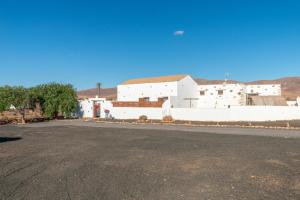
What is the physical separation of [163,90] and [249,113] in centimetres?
2060

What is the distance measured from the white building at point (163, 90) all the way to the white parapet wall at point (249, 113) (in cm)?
1017

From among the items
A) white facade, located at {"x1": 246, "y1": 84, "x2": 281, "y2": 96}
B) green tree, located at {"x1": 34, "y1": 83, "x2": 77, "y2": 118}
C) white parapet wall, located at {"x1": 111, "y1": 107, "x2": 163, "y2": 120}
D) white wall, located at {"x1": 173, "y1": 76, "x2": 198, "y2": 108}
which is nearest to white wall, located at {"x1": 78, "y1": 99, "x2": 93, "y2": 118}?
green tree, located at {"x1": 34, "y1": 83, "x2": 77, "y2": 118}

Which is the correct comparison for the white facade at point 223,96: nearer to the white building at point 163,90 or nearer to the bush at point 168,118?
the white building at point 163,90

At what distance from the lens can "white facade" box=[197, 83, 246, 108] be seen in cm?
4869

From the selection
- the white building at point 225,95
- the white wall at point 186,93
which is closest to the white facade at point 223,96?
the white building at point 225,95

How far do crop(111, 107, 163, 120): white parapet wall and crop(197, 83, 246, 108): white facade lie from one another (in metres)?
13.1

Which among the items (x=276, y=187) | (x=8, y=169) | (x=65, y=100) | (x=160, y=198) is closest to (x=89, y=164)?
(x=8, y=169)

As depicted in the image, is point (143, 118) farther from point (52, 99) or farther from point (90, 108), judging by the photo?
point (52, 99)

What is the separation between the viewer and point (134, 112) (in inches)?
1737

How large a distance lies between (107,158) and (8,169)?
4413 millimetres

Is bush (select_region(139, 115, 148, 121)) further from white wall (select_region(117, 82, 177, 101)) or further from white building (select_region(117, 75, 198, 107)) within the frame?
white wall (select_region(117, 82, 177, 101))

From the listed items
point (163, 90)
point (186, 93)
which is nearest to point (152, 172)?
point (163, 90)

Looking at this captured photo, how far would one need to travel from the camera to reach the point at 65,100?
45562 mm

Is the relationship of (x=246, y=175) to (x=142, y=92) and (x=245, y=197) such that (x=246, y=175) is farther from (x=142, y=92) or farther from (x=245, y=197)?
(x=142, y=92)
